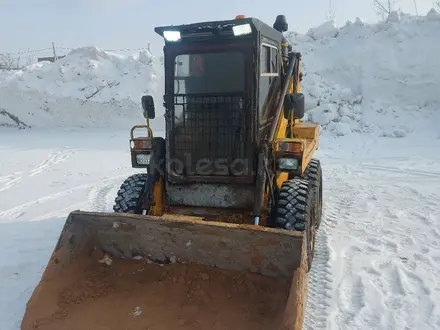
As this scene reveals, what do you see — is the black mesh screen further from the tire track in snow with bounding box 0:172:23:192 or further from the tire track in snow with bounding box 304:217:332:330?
the tire track in snow with bounding box 0:172:23:192

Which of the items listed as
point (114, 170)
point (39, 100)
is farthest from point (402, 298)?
point (39, 100)

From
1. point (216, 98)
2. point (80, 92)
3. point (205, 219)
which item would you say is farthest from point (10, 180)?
point (80, 92)

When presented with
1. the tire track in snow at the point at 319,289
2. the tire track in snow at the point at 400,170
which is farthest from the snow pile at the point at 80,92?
the tire track in snow at the point at 319,289

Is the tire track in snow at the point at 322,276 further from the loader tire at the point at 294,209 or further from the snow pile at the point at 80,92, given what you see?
the snow pile at the point at 80,92

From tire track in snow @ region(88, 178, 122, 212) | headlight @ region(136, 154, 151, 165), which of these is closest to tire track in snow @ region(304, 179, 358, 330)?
headlight @ region(136, 154, 151, 165)

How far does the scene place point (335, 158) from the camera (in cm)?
1016

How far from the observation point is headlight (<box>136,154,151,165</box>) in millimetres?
4547

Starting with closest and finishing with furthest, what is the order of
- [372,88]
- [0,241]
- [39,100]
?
1. [0,241]
2. [372,88]
3. [39,100]

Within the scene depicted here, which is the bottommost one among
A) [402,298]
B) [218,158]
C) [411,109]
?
[402,298]

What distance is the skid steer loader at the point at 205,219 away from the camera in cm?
302

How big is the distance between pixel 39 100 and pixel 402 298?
1575 centimetres

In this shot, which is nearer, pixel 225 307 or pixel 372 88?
pixel 225 307

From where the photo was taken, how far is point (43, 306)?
3031 mm

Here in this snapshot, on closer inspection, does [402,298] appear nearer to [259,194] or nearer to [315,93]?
[259,194]
